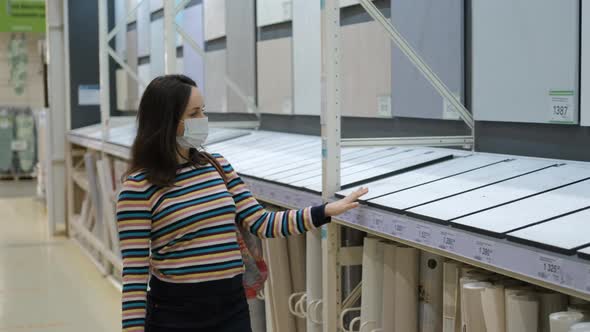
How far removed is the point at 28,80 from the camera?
15672mm

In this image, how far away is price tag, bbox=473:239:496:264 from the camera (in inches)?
91.0

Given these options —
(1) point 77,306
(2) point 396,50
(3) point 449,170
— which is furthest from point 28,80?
(3) point 449,170

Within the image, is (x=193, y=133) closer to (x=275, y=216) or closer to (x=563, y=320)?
(x=275, y=216)

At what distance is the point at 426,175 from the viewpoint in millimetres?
3395

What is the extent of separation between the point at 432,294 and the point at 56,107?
296 inches

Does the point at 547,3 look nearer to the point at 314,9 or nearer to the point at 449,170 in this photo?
the point at 449,170

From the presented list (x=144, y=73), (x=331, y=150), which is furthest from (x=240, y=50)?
(x=331, y=150)

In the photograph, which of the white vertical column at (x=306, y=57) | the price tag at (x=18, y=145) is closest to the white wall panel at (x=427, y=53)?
the white vertical column at (x=306, y=57)

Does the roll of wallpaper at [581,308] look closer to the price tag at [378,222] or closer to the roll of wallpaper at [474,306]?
the roll of wallpaper at [474,306]

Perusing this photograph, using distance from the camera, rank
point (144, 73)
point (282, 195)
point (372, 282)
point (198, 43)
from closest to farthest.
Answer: point (372, 282) → point (282, 195) → point (198, 43) → point (144, 73)

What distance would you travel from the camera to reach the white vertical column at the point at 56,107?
962cm

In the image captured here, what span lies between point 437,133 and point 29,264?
16.7 ft

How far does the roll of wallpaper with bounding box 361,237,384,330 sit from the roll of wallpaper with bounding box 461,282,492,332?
2.30 ft

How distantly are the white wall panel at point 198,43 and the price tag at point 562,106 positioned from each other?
4553mm
